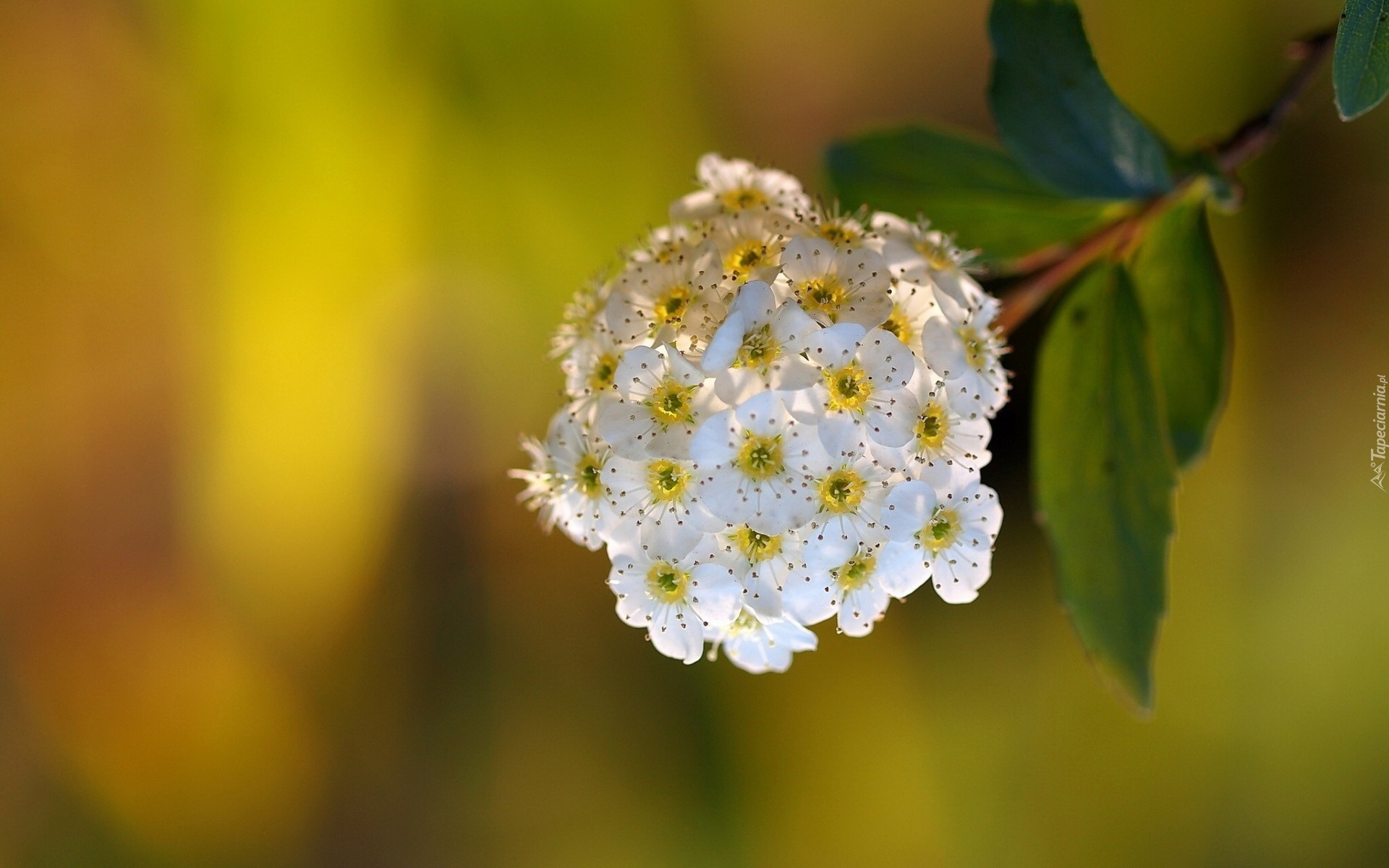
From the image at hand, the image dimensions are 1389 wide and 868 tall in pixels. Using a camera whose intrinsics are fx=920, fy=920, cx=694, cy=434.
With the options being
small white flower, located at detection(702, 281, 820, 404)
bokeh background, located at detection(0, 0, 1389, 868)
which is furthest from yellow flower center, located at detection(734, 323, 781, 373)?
bokeh background, located at detection(0, 0, 1389, 868)

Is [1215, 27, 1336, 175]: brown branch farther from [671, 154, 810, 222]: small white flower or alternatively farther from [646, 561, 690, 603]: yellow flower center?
[646, 561, 690, 603]: yellow flower center

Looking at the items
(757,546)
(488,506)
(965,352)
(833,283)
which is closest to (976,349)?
(965,352)

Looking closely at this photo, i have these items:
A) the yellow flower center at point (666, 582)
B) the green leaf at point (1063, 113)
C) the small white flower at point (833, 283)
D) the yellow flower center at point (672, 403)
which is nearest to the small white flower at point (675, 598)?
the yellow flower center at point (666, 582)

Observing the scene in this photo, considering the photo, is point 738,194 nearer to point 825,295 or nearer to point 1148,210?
point 825,295

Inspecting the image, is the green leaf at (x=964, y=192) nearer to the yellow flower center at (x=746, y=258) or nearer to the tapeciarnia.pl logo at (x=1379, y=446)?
the yellow flower center at (x=746, y=258)

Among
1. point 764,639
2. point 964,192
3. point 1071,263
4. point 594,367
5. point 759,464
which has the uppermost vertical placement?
point 964,192

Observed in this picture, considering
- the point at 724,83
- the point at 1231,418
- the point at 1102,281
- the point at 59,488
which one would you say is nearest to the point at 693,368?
the point at 1102,281
